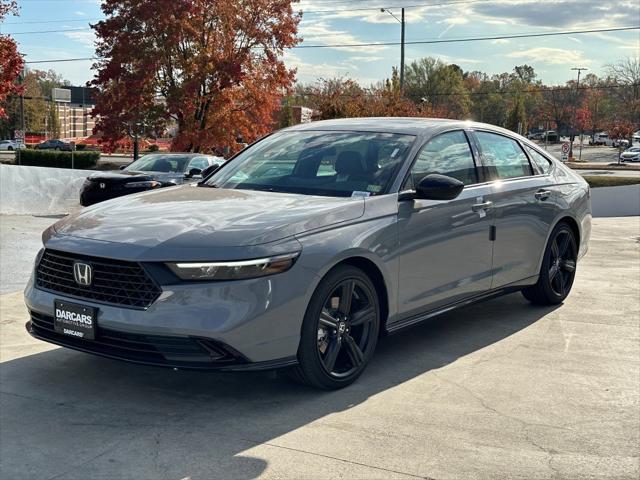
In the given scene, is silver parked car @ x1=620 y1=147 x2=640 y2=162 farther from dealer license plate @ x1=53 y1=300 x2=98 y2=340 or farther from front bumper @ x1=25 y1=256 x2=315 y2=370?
dealer license plate @ x1=53 y1=300 x2=98 y2=340

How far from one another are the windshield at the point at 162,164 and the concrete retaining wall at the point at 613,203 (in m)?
10.4

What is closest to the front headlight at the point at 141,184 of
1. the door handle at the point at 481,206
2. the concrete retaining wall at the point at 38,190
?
the concrete retaining wall at the point at 38,190

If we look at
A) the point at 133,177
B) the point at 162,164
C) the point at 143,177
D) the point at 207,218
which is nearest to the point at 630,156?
the point at 162,164

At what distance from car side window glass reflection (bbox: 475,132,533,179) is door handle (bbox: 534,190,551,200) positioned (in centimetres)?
18

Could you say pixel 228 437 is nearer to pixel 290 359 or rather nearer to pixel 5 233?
pixel 290 359

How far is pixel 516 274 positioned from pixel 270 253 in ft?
9.54

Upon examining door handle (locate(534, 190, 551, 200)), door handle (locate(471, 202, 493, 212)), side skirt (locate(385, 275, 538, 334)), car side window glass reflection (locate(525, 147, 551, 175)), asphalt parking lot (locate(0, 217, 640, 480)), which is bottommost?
asphalt parking lot (locate(0, 217, 640, 480))

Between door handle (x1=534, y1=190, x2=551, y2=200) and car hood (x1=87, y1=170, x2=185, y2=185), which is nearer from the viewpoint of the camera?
door handle (x1=534, y1=190, x2=551, y2=200)

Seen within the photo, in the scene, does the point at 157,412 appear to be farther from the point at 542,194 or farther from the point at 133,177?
the point at 133,177

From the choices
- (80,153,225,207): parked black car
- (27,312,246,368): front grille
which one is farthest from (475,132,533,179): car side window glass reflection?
(80,153,225,207): parked black car

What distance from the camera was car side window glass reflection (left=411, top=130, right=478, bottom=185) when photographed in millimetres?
5293

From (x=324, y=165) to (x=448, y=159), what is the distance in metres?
0.97

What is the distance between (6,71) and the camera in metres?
15.4

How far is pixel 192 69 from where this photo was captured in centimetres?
2297
